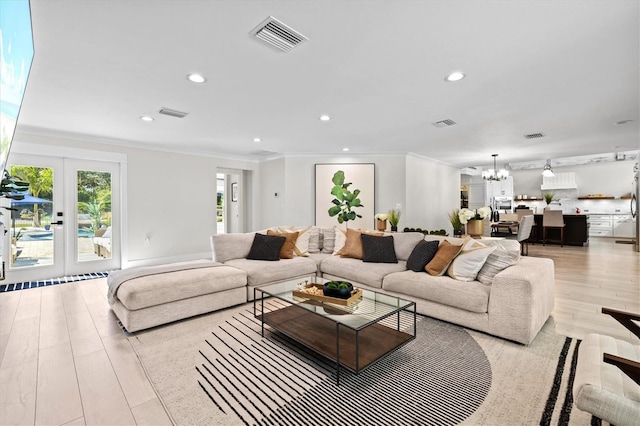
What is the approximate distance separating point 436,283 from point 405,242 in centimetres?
110

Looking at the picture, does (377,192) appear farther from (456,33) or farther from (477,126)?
(456,33)

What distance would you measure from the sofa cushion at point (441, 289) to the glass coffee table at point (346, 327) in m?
0.38

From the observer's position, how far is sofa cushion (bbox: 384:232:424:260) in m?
4.07

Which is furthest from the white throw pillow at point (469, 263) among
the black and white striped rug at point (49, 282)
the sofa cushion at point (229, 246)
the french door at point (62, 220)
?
the french door at point (62, 220)

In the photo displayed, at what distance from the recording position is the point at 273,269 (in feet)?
12.9

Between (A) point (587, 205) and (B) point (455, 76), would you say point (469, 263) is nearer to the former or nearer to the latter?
(B) point (455, 76)

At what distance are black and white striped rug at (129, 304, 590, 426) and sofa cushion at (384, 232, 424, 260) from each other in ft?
4.45

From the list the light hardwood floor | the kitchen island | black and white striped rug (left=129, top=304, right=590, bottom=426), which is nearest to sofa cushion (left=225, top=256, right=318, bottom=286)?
black and white striped rug (left=129, top=304, right=590, bottom=426)

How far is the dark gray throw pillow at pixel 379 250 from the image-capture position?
4.07m

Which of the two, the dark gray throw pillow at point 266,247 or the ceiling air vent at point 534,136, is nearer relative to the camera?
the dark gray throw pillow at point 266,247

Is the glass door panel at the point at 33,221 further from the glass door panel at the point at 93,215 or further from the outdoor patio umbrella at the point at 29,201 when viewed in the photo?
the glass door panel at the point at 93,215

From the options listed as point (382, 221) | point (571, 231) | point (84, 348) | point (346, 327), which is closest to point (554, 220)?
point (571, 231)

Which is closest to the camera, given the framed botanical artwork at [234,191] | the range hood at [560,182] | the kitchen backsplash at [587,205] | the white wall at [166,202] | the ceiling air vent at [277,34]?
the ceiling air vent at [277,34]

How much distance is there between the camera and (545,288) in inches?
115
